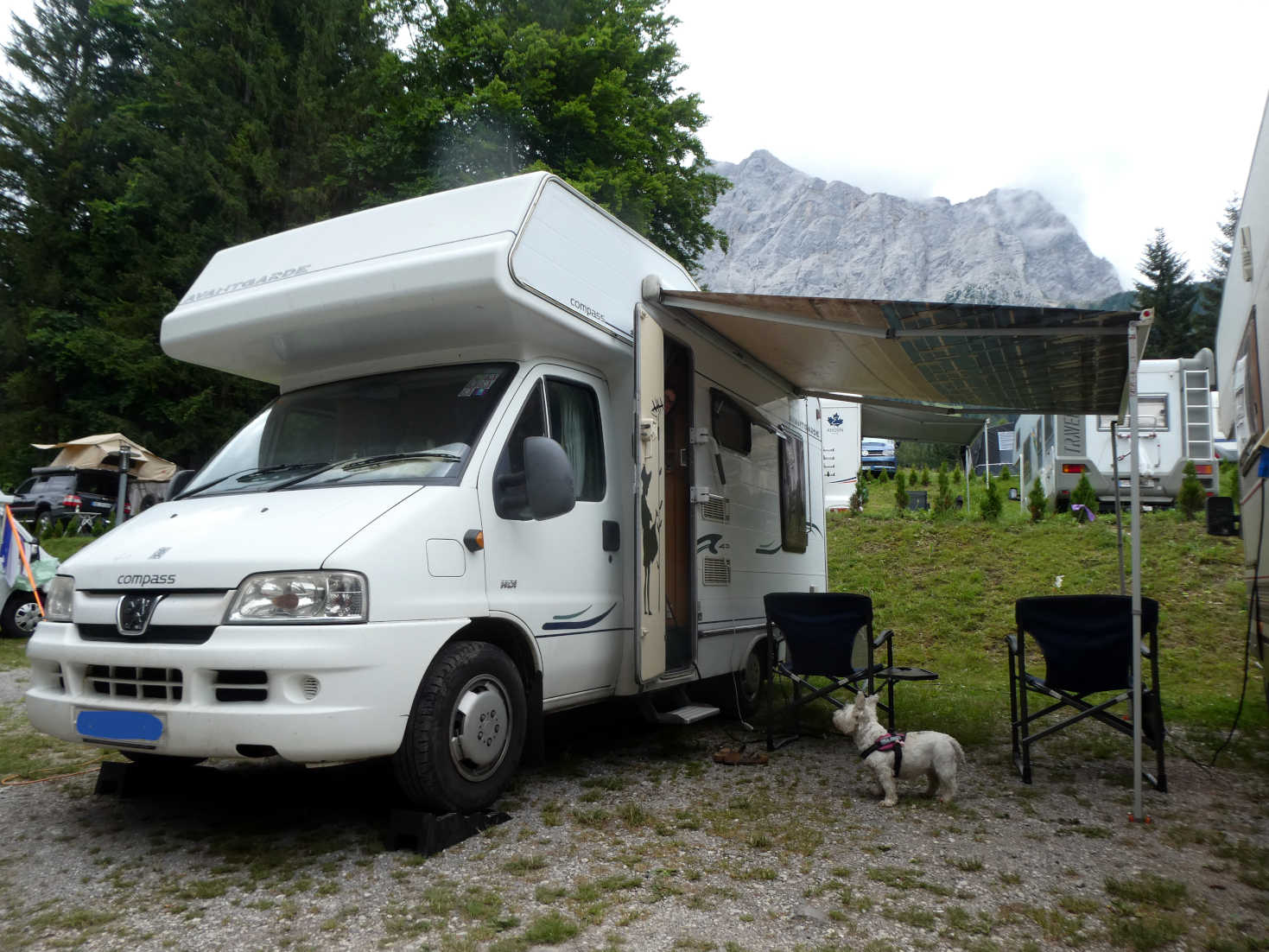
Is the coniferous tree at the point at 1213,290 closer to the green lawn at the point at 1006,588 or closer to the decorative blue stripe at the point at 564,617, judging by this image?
the green lawn at the point at 1006,588

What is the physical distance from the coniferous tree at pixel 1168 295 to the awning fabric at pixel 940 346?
127 ft

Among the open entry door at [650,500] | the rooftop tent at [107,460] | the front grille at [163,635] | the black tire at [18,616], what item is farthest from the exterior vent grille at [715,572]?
the rooftop tent at [107,460]

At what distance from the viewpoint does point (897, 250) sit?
7028 inches

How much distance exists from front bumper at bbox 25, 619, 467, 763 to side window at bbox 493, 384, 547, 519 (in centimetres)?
82

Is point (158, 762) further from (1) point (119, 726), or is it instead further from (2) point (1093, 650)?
(2) point (1093, 650)

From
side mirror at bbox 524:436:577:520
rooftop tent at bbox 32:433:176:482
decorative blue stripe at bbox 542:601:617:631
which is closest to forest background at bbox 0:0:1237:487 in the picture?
rooftop tent at bbox 32:433:176:482

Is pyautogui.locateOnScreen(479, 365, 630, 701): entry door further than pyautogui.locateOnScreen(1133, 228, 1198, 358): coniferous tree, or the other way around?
pyautogui.locateOnScreen(1133, 228, 1198, 358): coniferous tree

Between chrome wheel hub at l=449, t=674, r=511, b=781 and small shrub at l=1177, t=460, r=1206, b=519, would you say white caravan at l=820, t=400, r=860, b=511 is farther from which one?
chrome wheel hub at l=449, t=674, r=511, b=781

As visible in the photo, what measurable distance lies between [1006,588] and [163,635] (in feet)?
33.6

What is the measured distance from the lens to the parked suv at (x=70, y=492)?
2089 centimetres

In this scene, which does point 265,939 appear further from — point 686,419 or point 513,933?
point 686,419

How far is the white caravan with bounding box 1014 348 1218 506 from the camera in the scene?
46.1 ft

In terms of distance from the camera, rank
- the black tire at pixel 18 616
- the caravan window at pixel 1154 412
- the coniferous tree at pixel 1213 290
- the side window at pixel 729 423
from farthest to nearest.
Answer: the coniferous tree at pixel 1213 290, the caravan window at pixel 1154 412, the black tire at pixel 18 616, the side window at pixel 729 423

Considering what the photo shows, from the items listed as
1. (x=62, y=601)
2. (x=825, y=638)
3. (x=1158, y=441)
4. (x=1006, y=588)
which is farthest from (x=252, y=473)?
(x=1158, y=441)
